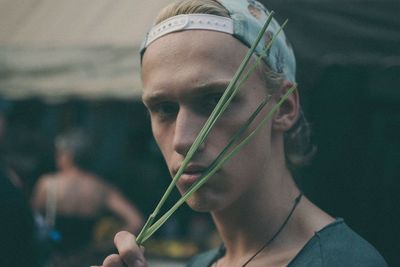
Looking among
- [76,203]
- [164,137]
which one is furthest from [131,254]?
[76,203]

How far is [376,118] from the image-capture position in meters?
3.77

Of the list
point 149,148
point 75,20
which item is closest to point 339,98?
point 75,20

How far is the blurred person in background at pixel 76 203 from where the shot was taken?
6.64 meters

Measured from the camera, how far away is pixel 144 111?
8.18 m

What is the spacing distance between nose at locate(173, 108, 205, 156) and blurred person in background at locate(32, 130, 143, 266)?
4517 mm

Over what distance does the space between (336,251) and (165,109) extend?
55 cm

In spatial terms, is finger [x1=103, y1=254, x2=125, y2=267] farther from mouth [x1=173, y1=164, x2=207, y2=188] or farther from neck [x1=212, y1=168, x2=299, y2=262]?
neck [x1=212, y1=168, x2=299, y2=262]

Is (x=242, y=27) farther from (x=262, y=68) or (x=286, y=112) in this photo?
(x=286, y=112)

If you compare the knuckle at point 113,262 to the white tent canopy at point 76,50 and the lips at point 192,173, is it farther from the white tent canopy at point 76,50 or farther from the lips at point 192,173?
the white tent canopy at point 76,50

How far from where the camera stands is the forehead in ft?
6.88

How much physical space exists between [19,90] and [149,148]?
2304 mm

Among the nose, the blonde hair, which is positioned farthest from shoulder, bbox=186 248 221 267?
the nose

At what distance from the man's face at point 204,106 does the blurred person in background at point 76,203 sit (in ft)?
14.6

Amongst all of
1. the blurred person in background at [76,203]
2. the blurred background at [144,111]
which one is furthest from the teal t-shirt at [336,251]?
the blurred person in background at [76,203]
